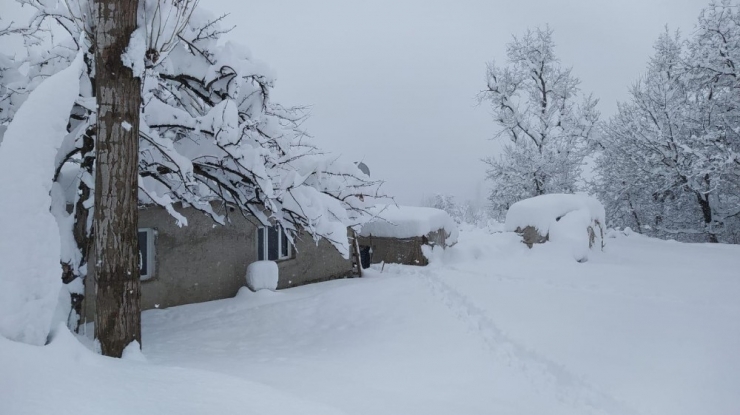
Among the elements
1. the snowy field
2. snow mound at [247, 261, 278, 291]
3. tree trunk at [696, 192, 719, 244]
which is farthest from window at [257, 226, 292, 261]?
tree trunk at [696, 192, 719, 244]

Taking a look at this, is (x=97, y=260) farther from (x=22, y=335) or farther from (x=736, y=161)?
(x=736, y=161)

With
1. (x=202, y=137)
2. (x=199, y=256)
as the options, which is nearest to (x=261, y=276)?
(x=199, y=256)

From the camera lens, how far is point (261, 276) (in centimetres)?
1020

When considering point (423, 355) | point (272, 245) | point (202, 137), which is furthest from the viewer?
point (272, 245)

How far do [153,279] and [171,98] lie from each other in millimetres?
3629

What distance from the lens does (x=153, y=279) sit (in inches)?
347

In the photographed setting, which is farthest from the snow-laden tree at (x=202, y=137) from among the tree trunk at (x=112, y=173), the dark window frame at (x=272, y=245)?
the dark window frame at (x=272, y=245)

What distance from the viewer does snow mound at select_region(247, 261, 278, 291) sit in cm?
1017

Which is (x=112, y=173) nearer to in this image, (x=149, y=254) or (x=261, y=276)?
(x=149, y=254)

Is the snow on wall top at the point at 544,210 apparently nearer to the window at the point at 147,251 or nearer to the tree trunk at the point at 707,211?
the tree trunk at the point at 707,211

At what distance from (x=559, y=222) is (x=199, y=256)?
40.2 ft

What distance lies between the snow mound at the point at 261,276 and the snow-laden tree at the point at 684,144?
1531cm

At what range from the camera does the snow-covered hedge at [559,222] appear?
15344 mm

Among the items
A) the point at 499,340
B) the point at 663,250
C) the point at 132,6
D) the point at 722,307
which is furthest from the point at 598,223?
the point at 132,6
